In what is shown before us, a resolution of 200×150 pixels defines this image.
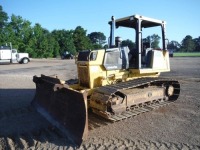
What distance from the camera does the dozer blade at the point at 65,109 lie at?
4.94m

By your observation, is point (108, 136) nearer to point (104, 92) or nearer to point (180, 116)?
point (104, 92)

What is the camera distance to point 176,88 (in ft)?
25.3

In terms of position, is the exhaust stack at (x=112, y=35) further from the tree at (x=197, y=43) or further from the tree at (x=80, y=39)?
the tree at (x=197, y=43)

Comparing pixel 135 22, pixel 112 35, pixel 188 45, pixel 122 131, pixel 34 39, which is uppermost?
pixel 188 45

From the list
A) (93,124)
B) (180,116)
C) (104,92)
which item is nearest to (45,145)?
(93,124)

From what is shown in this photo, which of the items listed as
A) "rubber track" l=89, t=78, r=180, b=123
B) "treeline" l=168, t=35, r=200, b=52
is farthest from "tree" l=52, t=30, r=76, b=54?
"treeline" l=168, t=35, r=200, b=52

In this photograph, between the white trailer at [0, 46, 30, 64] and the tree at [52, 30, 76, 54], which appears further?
the tree at [52, 30, 76, 54]

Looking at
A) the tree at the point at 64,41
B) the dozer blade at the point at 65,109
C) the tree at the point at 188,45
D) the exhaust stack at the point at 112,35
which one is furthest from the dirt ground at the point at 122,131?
the tree at the point at 188,45

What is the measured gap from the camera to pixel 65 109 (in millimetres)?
5676

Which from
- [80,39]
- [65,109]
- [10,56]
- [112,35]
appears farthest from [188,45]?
[65,109]

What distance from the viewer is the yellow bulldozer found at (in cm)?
532

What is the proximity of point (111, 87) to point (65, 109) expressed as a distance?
1282mm

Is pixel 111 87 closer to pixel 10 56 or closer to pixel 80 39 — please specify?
pixel 10 56

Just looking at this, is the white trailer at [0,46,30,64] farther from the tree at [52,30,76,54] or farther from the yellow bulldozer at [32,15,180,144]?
the tree at [52,30,76,54]
